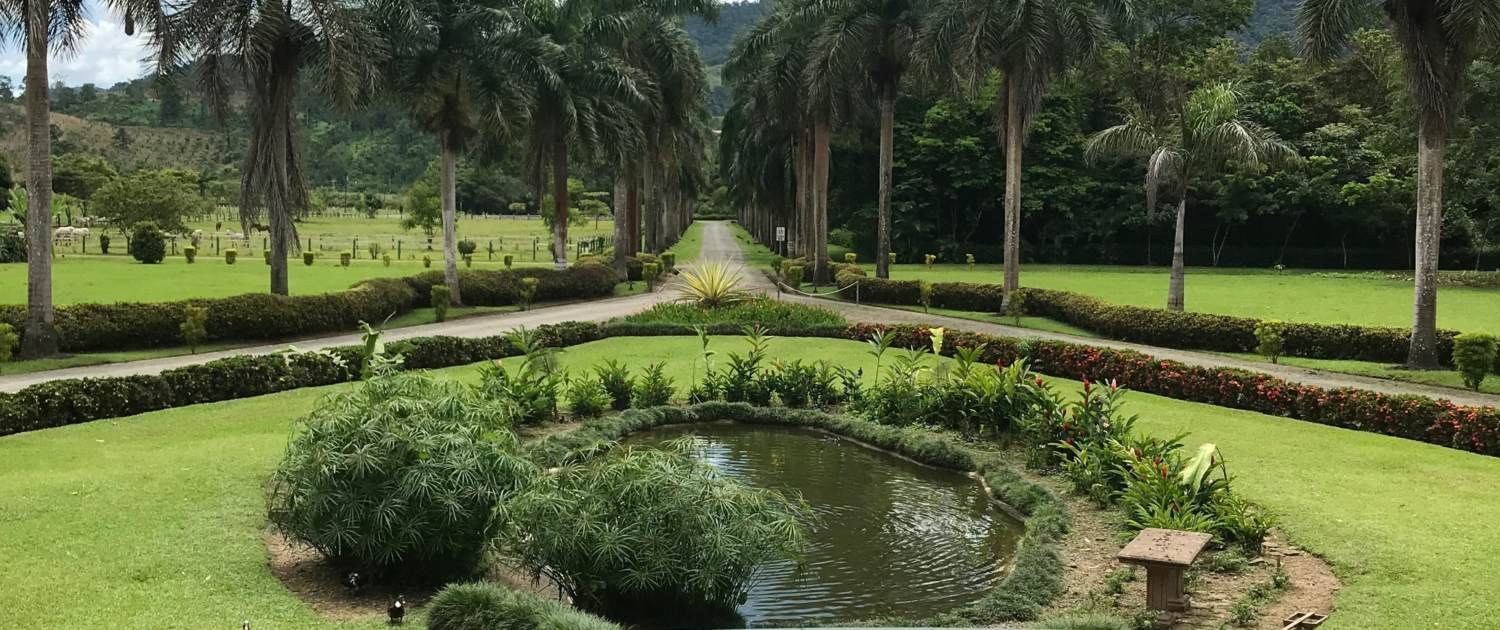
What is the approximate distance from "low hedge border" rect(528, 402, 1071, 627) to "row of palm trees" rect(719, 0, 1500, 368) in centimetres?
1036

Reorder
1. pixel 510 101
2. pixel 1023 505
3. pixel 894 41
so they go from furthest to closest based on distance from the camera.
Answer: pixel 894 41, pixel 510 101, pixel 1023 505

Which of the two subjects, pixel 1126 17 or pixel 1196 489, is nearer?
pixel 1196 489

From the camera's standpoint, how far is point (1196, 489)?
8539 millimetres

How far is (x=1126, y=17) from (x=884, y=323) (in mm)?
9478

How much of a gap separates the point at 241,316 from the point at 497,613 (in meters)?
16.9

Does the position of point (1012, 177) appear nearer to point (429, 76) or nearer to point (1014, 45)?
point (1014, 45)

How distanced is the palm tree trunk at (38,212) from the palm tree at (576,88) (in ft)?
41.1

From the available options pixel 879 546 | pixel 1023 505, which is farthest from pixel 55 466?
pixel 1023 505

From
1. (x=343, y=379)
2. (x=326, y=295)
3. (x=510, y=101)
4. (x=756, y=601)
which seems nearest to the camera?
(x=756, y=601)

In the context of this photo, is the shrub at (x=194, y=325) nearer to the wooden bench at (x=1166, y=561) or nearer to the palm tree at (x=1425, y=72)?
the wooden bench at (x=1166, y=561)

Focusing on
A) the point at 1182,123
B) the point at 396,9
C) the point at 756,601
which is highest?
the point at 396,9

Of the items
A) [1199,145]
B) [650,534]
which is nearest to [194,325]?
[650,534]

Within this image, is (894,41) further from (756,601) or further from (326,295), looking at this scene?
(756,601)

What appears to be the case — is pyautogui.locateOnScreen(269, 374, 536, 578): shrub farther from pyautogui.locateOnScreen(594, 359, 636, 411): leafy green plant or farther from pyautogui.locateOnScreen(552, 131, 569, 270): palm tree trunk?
pyautogui.locateOnScreen(552, 131, 569, 270): palm tree trunk
